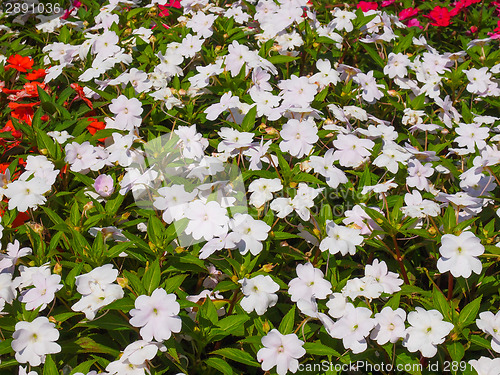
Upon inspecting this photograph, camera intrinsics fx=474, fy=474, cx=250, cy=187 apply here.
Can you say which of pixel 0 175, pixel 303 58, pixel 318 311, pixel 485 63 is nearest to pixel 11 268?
pixel 0 175

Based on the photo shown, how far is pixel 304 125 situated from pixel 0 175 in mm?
1731

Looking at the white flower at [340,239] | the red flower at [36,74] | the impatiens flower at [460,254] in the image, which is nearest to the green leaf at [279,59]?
the white flower at [340,239]

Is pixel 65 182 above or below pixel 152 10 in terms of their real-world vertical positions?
below

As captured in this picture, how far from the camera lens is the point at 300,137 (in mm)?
2742

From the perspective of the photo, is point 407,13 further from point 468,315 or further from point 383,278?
point 468,315

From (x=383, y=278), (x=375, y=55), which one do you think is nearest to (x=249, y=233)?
(x=383, y=278)

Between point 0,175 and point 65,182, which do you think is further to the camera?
point 65,182

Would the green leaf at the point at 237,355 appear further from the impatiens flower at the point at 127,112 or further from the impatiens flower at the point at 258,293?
the impatiens flower at the point at 127,112

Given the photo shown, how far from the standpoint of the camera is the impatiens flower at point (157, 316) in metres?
1.84

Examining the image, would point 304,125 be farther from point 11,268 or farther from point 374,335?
point 11,268

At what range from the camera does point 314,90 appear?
3072 mm

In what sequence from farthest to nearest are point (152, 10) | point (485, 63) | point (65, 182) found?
point (152, 10)
point (485, 63)
point (65, 182)

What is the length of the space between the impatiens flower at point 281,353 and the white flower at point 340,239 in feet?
1.71

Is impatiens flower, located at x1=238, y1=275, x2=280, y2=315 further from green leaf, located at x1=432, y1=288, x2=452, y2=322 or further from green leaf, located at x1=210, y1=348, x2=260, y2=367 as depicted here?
green leaf, located at x1=432, y1=288, x2=452, y2=322
